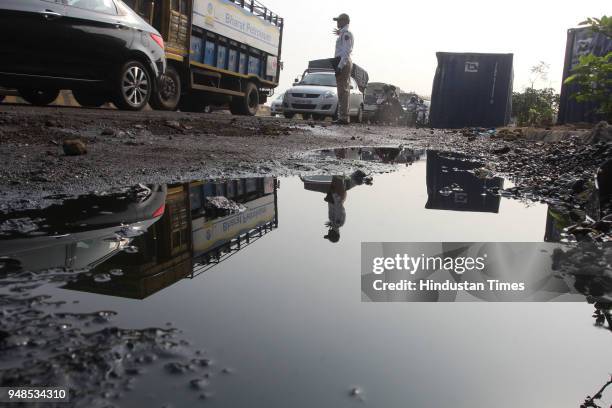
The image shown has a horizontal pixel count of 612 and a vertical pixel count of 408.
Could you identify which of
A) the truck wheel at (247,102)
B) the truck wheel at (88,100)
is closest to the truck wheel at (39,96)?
the truck wheel at (88,100)

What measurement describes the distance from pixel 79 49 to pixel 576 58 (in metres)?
9.52

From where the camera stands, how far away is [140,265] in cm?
162

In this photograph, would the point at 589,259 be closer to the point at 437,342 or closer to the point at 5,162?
the point at 437,342

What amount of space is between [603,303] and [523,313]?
30 centimetres

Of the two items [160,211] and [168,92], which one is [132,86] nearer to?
[168,92]

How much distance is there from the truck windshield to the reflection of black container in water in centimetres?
923

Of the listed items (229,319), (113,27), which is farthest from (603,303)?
(113,27)

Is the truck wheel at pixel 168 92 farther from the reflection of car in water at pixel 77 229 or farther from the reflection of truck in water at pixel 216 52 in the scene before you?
the reflection of car in water at pixel 77 229

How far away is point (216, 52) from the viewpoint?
11422 mm

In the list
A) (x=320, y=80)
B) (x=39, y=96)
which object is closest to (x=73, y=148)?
(x=39, y=96)

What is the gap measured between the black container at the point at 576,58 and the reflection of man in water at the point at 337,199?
7.90m

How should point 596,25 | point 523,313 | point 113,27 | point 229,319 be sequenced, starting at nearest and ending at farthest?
point 229,319, point 523,313, point 596,25, point 113,27

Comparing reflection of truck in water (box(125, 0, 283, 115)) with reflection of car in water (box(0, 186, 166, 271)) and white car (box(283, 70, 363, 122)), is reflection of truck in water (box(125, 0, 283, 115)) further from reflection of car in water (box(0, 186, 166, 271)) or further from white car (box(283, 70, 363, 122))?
reflection of car in water (box(0, 186, 166, 271))

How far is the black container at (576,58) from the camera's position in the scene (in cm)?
998
